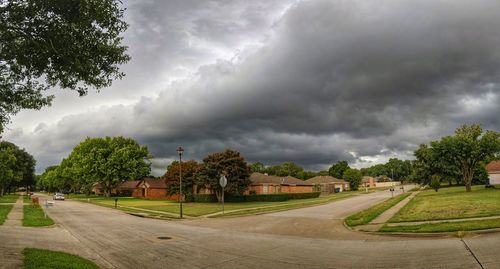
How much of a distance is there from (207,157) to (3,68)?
3957cm

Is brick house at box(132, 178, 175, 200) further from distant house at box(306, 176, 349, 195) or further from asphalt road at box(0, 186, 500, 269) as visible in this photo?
asphalt road at box(0, 186, 500, 269)

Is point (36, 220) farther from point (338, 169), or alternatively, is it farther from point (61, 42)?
point (338, 169)

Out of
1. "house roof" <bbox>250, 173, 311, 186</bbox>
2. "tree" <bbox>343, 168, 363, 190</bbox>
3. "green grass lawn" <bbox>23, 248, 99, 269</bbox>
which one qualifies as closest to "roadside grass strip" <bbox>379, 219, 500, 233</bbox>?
"green grass lawn" <bbox>23, 248, 99, 269</bbox>

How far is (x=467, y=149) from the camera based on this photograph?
45281 millimetres

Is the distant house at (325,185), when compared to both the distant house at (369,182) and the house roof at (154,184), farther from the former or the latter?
the distant house at (369,182)

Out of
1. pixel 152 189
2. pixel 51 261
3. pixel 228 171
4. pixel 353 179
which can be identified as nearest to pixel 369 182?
pixel 353 179

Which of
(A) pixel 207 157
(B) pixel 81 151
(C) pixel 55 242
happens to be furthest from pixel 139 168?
(C) pixel 55 242

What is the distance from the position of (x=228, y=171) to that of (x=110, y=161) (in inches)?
1451

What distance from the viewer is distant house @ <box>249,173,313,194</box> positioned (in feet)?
225

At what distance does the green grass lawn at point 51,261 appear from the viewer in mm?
8923

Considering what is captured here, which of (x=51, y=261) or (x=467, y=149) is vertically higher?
(x=467, y=149)

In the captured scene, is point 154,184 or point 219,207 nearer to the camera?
point 219,207

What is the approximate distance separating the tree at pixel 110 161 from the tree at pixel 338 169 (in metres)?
87.5

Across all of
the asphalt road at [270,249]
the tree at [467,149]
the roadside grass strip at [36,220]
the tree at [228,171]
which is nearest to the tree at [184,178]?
the tree at [228,171]
